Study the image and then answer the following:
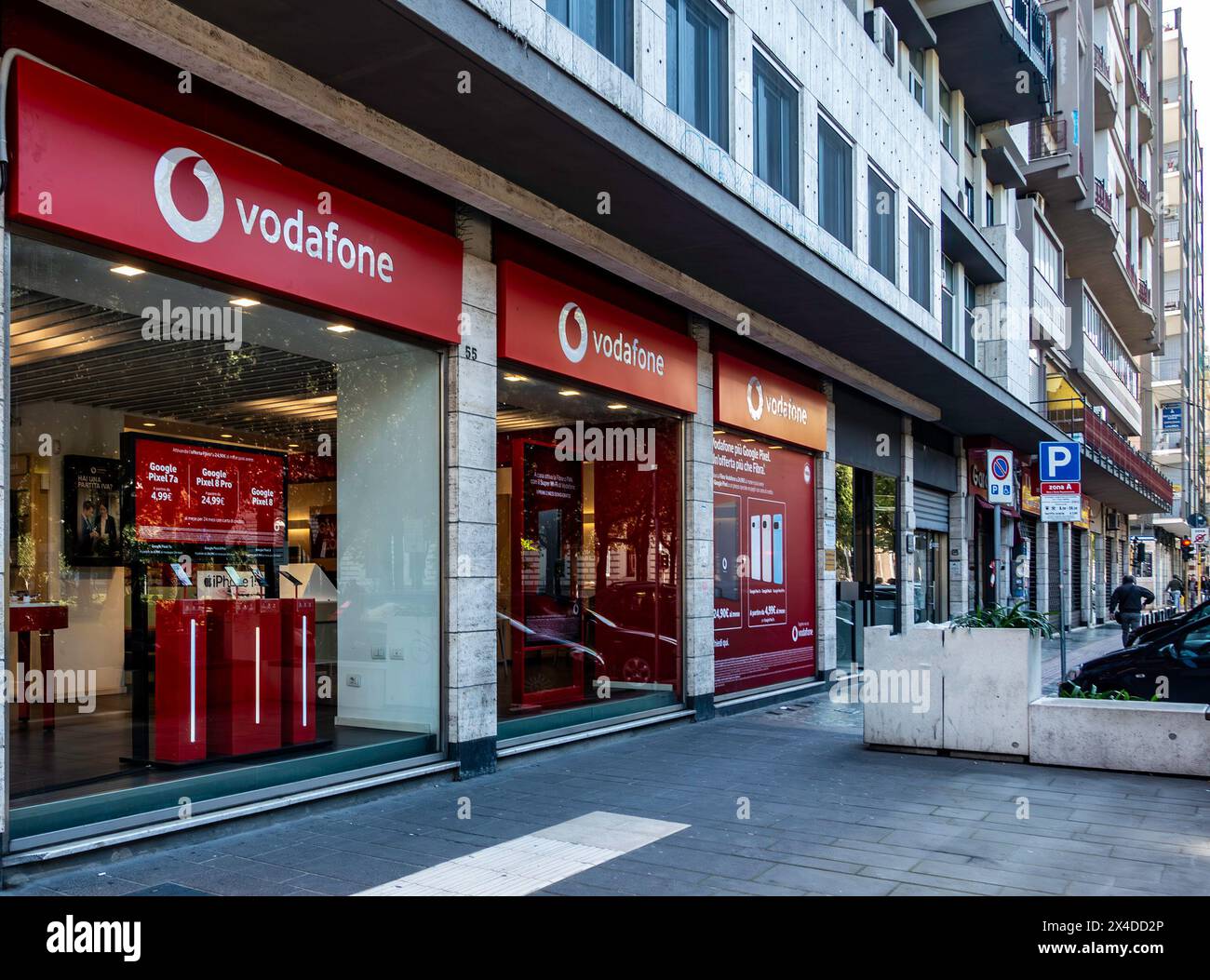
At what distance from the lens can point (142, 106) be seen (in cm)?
630

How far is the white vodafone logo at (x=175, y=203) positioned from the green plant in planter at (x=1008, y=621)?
700cm

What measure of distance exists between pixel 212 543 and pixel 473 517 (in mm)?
1967

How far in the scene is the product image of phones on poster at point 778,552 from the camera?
577 inches

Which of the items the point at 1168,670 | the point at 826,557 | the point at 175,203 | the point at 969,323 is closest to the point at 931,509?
the point at 969,323

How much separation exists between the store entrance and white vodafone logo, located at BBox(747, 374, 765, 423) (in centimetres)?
372

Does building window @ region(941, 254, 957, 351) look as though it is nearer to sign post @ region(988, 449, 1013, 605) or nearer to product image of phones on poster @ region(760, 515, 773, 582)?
sign post @ region(988, 449, 1013, 605)

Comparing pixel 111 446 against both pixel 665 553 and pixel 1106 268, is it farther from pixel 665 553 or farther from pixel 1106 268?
pixel 1106 268

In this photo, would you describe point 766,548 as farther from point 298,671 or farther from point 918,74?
point 918,74

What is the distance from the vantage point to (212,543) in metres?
8.06

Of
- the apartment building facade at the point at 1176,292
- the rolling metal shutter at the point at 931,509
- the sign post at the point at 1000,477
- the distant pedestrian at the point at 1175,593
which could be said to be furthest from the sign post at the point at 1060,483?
the apartment building facade at the point at 1176,292

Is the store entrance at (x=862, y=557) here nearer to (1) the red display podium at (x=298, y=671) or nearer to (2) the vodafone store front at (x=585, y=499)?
(2) the vodafone store front at (x=585, y=499)
